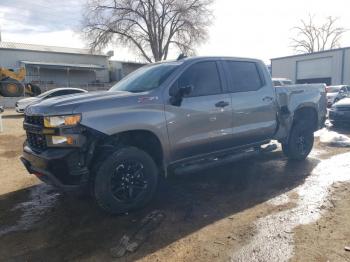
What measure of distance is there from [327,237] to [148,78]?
3136 mm

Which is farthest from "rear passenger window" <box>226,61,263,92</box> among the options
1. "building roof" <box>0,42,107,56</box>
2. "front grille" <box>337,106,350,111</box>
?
"building roof" <box>0,42,107,56</box>

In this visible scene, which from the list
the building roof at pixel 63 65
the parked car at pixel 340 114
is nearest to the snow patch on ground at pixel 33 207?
the parked car at pixel 340 114

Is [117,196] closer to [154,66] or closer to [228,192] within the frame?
[228,192]

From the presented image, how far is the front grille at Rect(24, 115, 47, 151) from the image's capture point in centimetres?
393

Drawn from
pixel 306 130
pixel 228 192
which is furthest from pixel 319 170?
pixel 228 192

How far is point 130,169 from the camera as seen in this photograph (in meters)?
4.19

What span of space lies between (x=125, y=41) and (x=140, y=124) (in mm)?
37079

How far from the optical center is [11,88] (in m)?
21.1

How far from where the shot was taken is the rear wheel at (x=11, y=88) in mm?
20953

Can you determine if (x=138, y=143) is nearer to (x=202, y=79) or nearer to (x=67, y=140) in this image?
(x=67, y=140)

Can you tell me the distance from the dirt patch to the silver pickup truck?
1667 mm

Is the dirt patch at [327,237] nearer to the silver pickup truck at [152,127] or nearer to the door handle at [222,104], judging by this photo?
the silver pickup truck at [152,127]

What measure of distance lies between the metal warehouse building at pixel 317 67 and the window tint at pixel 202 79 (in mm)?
29394

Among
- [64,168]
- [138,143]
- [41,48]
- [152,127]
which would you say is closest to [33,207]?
[64,168]
